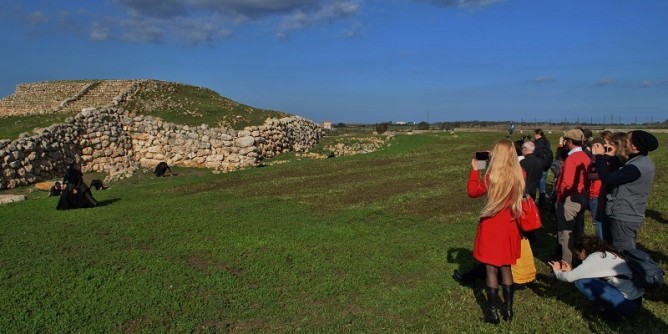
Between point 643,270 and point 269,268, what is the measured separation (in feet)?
15.8

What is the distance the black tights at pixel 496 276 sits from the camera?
18.3ft

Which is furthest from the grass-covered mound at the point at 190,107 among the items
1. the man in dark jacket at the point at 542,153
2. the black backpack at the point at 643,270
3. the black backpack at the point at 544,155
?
the black backpack at the point at 643,270

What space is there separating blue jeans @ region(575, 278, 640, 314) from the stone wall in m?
18.4

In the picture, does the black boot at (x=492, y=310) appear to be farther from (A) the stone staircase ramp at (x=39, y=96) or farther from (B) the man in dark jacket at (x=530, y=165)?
(A) the stone staircase ramp at (x=39, y=96)

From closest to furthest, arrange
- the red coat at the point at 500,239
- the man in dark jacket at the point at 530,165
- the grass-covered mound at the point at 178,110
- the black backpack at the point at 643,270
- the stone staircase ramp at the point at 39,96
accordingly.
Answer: the black backpack at the point at 643,270
the red coat at the point at 500,239
the man in dark jacket at the point at 530,165
the grass-covered mound at the point at 178,110
the stone staircase ramp at the point at 39,96

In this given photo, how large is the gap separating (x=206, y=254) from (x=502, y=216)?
4.91 m

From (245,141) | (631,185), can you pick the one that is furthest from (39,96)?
(631,185)

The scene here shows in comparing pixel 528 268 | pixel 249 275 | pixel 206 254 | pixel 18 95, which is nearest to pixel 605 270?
pixel 528 268

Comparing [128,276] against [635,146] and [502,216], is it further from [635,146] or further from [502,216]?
[635,146]

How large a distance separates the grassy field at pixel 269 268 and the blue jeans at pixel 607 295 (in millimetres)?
203

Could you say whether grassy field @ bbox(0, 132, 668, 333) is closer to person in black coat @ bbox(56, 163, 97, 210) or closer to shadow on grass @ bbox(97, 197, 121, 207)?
shadow on grass @ bbox(97, 197, 121, 207)

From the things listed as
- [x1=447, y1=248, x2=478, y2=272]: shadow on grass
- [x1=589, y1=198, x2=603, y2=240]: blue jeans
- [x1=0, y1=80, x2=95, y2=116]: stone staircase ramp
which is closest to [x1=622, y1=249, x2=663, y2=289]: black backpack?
[x1=589, y1=198, x2=603, y2=240]: blue jeans

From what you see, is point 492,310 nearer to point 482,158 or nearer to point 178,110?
Answer: point 482,158

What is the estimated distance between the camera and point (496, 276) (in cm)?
562
